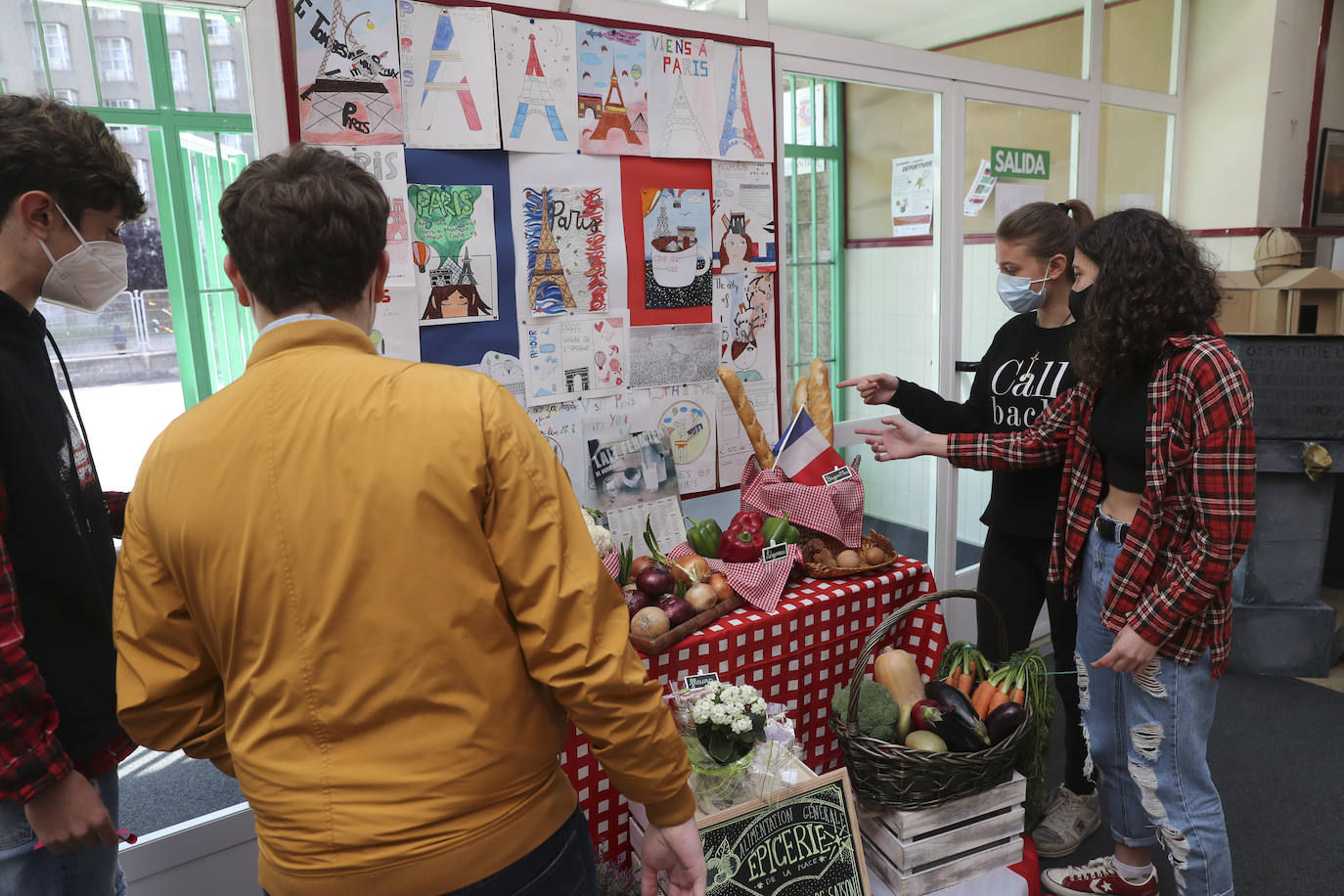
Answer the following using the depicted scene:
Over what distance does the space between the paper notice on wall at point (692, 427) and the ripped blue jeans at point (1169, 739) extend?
1056mm

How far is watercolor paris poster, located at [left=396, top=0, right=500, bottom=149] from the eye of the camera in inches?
76.2

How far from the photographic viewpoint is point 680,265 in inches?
95.0

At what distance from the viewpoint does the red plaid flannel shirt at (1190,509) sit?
1536 mm

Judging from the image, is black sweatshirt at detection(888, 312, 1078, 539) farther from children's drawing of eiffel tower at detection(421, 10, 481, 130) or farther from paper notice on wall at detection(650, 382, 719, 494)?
children's drawing of eiffel tower at detection(421, 10, 481, 130)

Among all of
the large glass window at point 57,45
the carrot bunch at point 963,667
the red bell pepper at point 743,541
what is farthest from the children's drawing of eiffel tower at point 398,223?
the carrot bunch at point 963,667

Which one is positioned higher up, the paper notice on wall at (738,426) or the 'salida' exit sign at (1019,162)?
the 'salida' exit sign at (1019,162)

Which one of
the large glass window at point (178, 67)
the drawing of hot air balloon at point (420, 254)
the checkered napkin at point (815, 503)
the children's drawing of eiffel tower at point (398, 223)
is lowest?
the checkered napkin at point (815, 503)

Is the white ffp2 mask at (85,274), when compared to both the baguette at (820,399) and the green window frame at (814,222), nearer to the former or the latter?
the baguette at (820,399)

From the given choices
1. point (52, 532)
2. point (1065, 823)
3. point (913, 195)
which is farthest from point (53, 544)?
→ point (913, 195)

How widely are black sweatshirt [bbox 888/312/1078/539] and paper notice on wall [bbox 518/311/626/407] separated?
80cm

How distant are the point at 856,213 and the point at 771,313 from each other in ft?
2.73

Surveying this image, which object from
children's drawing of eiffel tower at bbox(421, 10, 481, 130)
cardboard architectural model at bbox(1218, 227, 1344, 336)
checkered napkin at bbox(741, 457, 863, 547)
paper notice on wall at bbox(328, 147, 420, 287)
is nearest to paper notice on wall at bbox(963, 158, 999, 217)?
cardboard architectural model at bbox(1218, 227, 1344, 336)

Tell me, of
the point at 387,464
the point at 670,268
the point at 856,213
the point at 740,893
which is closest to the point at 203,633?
the point at 387,464

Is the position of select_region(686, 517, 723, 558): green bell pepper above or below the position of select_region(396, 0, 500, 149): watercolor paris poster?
below
